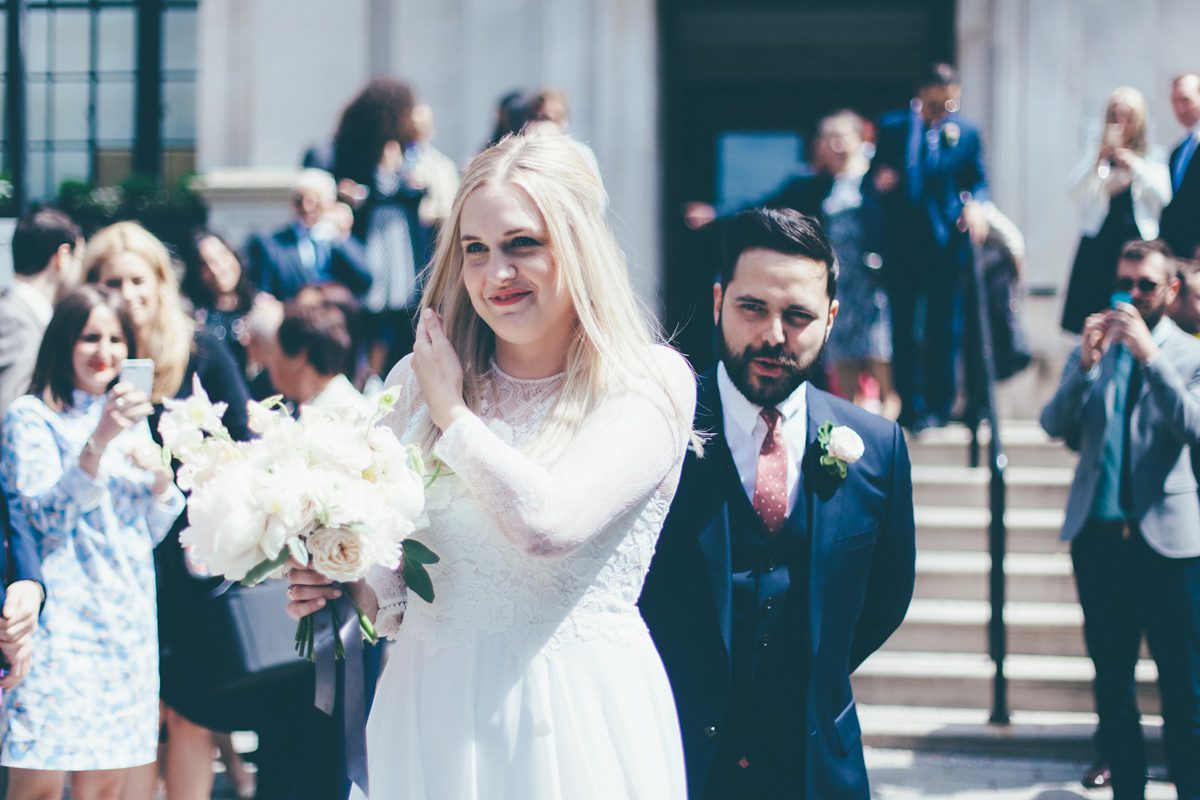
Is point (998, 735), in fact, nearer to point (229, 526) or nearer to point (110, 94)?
point (229, 526)

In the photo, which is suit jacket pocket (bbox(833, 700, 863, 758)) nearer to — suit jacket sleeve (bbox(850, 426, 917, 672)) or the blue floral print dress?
suit jacket sleeve (bbox(850, 426, 917, 672))

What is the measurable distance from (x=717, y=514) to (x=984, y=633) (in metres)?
3.88

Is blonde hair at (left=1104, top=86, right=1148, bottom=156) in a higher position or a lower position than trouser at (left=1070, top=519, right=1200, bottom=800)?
higher

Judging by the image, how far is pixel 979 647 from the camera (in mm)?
6035

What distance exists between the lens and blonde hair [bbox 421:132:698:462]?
2262 millimetres

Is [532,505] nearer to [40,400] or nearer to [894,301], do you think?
[40,400]

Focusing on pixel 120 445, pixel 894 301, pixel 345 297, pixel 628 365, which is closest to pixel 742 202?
pixel 894 301

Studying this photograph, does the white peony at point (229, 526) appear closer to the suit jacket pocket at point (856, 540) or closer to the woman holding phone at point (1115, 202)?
the suit jacket pocket at point (856, 540)

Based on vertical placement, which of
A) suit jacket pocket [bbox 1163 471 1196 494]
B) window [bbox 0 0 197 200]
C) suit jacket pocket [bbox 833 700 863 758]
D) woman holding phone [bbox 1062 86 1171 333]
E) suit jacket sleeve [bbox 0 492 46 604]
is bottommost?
suit jacket pocket [bbox 833 700 863 758]

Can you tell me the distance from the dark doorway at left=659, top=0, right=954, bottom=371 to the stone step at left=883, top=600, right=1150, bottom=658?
4.19m

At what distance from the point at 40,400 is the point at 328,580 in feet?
7.04

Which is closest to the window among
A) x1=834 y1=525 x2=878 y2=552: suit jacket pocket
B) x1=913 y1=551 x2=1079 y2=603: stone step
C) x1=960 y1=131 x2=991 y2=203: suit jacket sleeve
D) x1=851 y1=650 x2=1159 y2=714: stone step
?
x1=960 y1=131 x2=991 y2=203: suit jacket sleeve

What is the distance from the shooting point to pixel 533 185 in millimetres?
2242

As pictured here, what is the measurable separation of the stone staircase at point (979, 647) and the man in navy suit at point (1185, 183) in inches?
63.2
